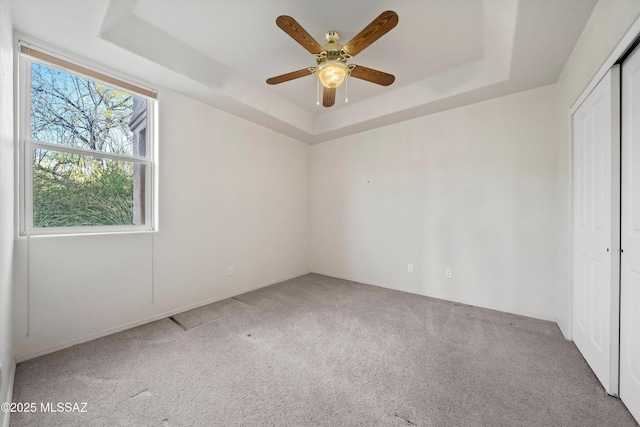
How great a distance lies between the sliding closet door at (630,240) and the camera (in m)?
1.41

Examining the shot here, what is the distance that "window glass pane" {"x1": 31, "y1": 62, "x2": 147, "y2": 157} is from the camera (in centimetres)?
214

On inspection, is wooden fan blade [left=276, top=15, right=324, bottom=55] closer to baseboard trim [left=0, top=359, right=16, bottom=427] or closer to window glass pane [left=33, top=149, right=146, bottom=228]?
window glass pane [left=33, top=149, right=146, bottom=228]

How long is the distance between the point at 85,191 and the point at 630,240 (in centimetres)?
409

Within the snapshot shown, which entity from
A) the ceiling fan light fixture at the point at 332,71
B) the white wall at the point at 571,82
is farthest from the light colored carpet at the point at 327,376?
the ceiling fan light fixture at the point at 332,71

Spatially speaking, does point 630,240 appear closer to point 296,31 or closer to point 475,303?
point 475,303

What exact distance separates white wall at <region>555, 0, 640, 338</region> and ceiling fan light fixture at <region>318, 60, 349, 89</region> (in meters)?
1.63

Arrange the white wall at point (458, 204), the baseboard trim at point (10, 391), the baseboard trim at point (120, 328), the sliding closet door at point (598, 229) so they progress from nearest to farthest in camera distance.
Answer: the baseboard trim at point (10, 391), the sliding closet door at point (598, 229), the baseboard trim at point (120, 328), the white wall at point (458, 204)

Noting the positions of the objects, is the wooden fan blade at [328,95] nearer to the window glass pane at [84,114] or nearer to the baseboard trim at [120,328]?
the window glass pane at [84,114]

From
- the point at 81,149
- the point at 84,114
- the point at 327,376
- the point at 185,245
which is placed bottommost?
the point at 327,376

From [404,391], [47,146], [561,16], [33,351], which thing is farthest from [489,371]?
[47,146]

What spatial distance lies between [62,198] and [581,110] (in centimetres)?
443

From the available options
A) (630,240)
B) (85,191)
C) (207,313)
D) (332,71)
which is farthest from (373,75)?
(207,313)

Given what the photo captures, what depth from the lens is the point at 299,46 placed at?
8.15ft

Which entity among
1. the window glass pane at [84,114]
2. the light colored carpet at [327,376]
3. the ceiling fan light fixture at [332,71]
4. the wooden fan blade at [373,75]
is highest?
the wooden fan blade at [373,75]
